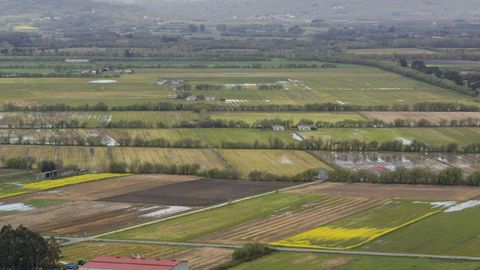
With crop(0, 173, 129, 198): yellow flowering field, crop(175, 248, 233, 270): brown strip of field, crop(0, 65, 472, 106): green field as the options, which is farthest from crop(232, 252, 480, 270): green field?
crop(0, 65, 472, 106): green field

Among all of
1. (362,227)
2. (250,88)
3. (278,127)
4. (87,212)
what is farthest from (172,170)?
(250,88)

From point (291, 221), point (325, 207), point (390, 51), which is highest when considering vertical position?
point (291, 221)

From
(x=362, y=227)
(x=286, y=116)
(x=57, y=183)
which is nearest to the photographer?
(x=362, y=227)

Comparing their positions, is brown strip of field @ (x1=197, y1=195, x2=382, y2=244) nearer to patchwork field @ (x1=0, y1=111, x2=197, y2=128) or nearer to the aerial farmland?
the aerial farmland

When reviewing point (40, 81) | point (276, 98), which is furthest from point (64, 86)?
point (276, 98)

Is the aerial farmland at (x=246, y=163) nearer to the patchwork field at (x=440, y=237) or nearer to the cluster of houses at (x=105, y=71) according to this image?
the patchwork field at (x=440, y=237)

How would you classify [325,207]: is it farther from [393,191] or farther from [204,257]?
[204,257]

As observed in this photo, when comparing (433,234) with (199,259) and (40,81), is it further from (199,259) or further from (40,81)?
(40,81)
